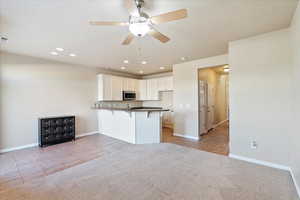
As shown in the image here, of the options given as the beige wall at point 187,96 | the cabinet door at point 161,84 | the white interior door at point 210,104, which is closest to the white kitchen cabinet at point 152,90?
the cabinet door at point 161,84

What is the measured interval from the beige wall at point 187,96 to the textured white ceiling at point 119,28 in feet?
3.15

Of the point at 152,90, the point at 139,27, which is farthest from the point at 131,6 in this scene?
the point at 152,90

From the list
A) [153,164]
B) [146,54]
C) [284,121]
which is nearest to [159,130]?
[153,164]

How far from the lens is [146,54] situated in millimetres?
4109

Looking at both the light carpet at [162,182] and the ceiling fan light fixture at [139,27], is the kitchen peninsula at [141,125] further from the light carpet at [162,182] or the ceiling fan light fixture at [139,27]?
the ceiling fan light fixture at [139,27]

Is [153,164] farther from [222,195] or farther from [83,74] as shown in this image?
[83,74]

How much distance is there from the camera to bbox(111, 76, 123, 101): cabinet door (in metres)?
5.82

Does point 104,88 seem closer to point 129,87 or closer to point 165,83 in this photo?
point 129,87

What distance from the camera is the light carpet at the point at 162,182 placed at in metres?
1.97

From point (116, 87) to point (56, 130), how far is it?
2634 mm

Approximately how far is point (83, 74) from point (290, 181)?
20.1ft

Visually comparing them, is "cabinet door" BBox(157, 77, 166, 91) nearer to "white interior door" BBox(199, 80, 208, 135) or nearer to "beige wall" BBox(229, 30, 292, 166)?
"white interior door" BBox(199, 80, 208, 135)

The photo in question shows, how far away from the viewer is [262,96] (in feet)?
9.32

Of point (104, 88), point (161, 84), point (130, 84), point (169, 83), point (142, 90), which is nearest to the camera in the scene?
point (104, 88)
